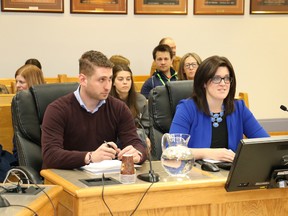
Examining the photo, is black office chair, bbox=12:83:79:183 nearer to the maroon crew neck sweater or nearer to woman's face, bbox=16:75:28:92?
the maroon crew neck sweater

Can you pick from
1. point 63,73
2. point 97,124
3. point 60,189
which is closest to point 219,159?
point 97,124

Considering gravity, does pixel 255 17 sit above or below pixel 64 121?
above

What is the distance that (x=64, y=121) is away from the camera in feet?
10.8

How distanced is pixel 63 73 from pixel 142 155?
172 inches

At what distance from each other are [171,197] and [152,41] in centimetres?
524

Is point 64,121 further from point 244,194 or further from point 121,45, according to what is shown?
point 121,45

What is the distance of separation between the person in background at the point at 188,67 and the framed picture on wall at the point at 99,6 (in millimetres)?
1990

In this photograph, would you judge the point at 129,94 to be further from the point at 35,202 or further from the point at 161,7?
the point at 161,7

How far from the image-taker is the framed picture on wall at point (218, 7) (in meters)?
7.90

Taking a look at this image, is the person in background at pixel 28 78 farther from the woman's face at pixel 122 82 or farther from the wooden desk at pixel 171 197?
the wooden desk at pixel 171 197

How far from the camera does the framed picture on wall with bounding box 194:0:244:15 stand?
25.9 feet

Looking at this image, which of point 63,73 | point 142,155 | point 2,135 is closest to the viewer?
point 142,155

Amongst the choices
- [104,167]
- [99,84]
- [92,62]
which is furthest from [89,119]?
[104,167]

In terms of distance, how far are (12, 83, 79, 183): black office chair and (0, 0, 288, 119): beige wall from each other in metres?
3.63
